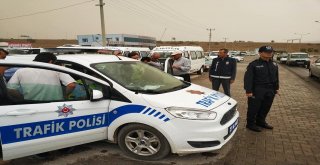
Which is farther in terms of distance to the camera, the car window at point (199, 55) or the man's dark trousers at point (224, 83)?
the car window at point (199, 55)

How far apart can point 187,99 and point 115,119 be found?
105 centimetres

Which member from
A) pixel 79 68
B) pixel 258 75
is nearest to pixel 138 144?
pixel 79 68

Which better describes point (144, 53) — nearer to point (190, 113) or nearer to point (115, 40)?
point (190, 113)

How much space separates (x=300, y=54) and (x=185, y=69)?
2585cm

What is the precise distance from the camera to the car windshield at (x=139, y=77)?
4.17 metres

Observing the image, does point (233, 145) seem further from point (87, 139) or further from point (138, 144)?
point (87, 139)

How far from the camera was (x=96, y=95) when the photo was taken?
374 centimetres

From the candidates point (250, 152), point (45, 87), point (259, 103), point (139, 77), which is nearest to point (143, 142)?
point (139, 77)

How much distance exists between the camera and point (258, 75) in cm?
520

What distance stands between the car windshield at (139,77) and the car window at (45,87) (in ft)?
1.25

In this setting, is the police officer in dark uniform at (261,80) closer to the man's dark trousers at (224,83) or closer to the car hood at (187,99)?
the car hood at (187,99)

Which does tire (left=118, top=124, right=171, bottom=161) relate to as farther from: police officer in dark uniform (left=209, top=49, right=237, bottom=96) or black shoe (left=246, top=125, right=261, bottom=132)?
police officer in dark uniform (left=209, top=49, right=237, bottom=96)

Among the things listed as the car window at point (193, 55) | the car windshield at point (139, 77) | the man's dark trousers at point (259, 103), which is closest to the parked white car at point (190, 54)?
the car window at point (193, 55)

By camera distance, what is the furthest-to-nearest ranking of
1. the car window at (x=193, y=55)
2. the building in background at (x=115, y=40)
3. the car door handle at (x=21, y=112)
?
1. the building in background at (x=115, y=40)
2. the car window at (x=193, y=55)
3. the car door handle at (x=21, y=112)
